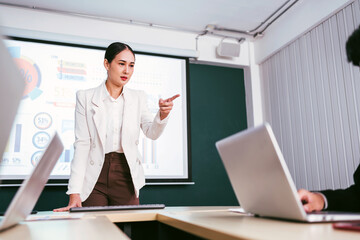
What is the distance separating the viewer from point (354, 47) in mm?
1031

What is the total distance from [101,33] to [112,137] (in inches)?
76.7

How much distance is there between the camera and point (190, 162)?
346 centimetres

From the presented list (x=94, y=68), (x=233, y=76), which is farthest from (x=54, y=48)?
(x=233, y=76)

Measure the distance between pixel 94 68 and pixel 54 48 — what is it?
1.40 feet

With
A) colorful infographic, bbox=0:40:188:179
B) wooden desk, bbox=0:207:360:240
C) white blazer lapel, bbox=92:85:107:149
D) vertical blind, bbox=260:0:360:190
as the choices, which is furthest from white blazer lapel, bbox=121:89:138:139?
vertical blind, bbox=260:0:360:190

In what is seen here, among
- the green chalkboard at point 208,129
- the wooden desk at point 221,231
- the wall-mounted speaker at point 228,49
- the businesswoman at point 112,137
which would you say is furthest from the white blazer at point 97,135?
the wall-mounted speaker at point 228,49

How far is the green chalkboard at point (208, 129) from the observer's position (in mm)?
3436

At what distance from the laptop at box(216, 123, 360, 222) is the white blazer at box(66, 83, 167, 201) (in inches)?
39.0

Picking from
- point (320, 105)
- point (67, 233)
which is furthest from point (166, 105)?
point (320, 105)

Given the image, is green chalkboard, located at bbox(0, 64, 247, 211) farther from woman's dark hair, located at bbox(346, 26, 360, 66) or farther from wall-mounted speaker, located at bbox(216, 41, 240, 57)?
woman's dark hair, located at bbox(346, 26, 360, 66)

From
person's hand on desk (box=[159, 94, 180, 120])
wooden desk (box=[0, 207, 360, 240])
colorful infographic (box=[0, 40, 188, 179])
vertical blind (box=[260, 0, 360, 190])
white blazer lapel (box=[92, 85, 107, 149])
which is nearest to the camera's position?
wooden desk (box=[0, 207, 360, 240])

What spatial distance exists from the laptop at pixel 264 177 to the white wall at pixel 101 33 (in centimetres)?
278

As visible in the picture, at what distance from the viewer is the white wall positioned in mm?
3168

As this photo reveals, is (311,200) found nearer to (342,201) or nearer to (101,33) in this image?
(342,201)
